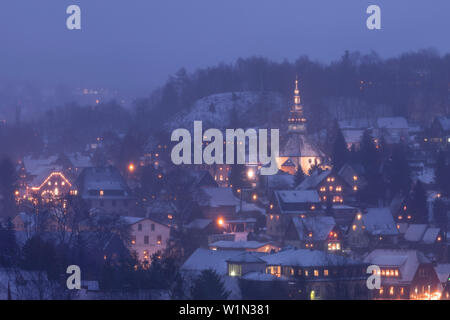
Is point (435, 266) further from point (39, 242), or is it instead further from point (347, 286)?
point (39, 242)

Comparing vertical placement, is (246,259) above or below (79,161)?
below

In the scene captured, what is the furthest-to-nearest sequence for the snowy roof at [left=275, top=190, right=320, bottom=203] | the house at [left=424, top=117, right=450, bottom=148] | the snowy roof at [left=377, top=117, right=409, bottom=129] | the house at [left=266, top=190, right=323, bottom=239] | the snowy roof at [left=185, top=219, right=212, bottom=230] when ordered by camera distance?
the snowy roof at [left=377, top=117, right=409, bottom=129], the house at [left=424, top=117, right=450, bottom=148], the snowy roof at [left=275, top=190, right=320, bottom=203], the house at [left=266, top=190, right=323, bottom=239], the snowy roof at [left=185, top=219, right=212, bottom=230]

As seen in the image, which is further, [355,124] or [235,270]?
[355,124]

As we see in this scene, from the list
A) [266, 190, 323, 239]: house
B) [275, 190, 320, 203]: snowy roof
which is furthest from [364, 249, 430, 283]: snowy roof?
[275, 190, 320, 203]: snowy roof

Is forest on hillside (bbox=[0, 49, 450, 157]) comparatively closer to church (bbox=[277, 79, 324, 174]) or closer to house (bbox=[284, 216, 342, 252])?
church (bbox=[277, 79, 324, 174])

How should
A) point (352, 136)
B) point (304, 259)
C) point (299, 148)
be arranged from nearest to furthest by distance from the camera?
point (304, 259) → point (299, 148) → point (352, 136)

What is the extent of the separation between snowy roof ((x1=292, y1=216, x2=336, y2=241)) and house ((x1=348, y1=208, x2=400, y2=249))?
122 cm

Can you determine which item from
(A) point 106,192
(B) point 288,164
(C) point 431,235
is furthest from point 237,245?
(B) point 288,164

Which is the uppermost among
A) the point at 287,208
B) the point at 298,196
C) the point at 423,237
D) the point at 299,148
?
the point at 299,148

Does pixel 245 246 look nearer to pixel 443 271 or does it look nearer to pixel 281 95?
pixel 443 271

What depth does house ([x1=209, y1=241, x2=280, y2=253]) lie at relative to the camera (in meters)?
39.3

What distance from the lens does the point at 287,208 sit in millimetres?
47000

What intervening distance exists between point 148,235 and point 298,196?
29.9 ft
